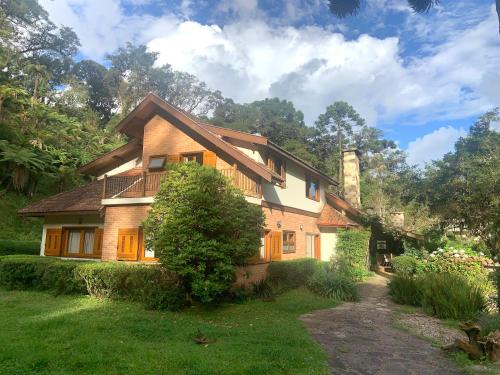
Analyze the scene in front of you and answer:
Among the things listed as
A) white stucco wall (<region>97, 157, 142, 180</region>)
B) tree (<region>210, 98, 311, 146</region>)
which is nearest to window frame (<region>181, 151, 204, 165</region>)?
white stucco wall (<region>97, 157, 142, 180</region>)

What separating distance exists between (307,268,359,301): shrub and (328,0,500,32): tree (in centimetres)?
1005

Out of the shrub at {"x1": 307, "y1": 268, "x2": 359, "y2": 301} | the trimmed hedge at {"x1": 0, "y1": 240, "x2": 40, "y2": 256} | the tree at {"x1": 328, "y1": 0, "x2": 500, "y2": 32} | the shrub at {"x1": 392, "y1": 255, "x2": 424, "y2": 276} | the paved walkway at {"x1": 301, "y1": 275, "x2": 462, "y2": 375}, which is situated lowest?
the paved walkway at {"x1": 301, "y1": 275, "x2": 462, "y2": 375}

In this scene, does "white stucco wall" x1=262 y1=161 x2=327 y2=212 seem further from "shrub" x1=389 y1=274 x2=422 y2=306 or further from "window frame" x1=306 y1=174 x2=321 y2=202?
"shrub" x1=389 y1=274 x2=422 y2=306

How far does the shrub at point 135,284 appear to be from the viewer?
10.6m

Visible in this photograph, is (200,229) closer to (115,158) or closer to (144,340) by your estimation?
(144,340)

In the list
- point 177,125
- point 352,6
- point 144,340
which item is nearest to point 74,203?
point 177,125

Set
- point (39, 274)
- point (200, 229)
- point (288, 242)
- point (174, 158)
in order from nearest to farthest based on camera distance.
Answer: point (200, 229) → point (39, 274) → point (174, 158) → point (288, 242)

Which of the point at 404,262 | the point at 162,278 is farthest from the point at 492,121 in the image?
the point at 162,278

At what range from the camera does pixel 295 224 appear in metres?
18.6

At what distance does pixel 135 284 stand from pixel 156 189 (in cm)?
440

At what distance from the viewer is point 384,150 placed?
55.6 meters

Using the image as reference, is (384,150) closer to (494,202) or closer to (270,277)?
(494,202)

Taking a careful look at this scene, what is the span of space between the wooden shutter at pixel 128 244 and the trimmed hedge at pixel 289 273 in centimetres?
558

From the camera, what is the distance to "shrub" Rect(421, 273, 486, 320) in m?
10.3
